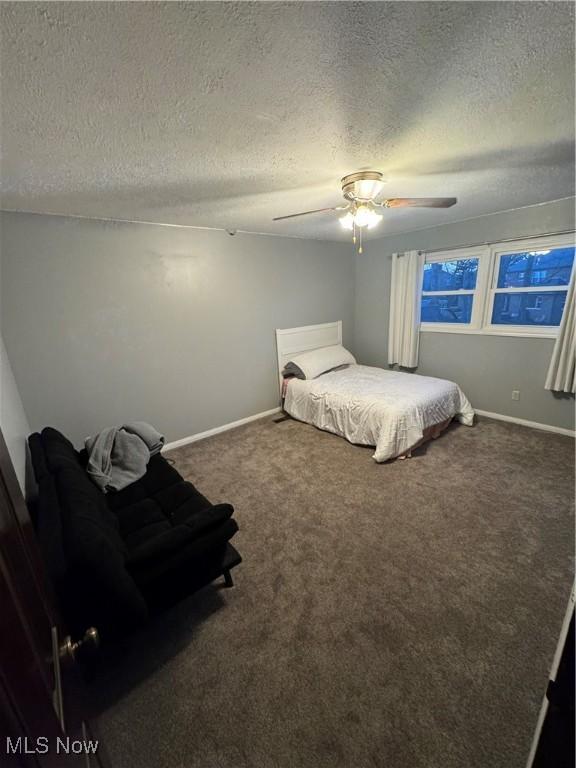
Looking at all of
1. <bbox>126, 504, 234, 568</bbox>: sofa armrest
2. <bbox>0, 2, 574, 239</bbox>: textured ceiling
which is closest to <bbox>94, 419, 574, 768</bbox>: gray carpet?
<bbox>126, 504, 234, 568</bbox>: sofa armrest

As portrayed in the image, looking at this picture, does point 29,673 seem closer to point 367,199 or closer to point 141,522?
point 141,522

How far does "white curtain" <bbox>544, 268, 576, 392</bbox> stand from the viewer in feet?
9.14

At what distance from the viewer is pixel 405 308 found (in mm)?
3943

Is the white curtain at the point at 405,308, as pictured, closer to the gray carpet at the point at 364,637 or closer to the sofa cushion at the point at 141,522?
the gray carpet at the point at 364,637

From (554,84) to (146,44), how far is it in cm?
139

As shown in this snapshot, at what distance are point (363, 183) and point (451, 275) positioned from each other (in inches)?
98.0

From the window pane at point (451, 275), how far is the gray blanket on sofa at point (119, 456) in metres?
Answer: 3.72

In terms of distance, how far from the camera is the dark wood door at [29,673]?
0.41 metres

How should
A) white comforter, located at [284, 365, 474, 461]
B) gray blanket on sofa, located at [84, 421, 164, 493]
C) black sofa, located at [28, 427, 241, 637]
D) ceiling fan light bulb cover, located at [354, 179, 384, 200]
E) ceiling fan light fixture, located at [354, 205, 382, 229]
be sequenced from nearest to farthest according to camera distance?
black sofa, located at [28, 427, 241, 637] → ceiling fan light bulb cover, located at [354, 179, 384, 200] → ceiling fan light fixture, located at [354, 205, 382, 229] → gray blanket on sofa, located at [84, 421, 164, 493] → white comforter, located at [284, 365, 474, 461]

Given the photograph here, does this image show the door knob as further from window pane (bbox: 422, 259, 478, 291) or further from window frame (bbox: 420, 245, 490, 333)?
window pane (bbox: 422, 259, 478, 291)

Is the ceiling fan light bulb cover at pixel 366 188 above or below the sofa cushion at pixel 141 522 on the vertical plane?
above

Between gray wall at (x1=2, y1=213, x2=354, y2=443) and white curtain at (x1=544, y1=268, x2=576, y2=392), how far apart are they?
2670 mm

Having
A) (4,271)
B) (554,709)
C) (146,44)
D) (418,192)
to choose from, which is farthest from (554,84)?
(4,271)

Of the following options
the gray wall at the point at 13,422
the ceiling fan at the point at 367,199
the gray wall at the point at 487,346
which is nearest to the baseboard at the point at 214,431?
the gray wall at the point at 13,422
